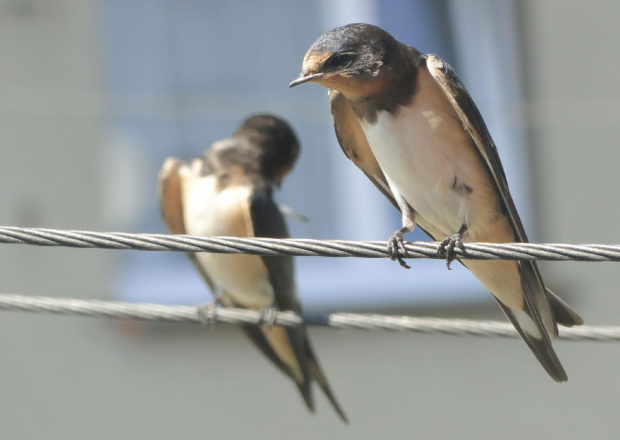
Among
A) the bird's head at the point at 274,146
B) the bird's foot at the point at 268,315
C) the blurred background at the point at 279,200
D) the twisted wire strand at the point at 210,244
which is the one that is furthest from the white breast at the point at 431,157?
the blurred background at the point at 279,200

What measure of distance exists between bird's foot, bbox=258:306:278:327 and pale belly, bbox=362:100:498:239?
0.95 m

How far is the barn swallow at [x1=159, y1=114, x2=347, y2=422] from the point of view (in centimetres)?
422

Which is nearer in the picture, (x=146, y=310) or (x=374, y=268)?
(x=146, y=310)

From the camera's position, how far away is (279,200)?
607 cm

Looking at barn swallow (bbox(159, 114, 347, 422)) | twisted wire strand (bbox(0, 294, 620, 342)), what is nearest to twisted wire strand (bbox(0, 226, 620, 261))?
twisted wire strand (bbox(0, 294, 620, 342))

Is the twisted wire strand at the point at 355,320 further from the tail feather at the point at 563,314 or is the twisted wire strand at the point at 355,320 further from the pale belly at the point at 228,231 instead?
the pale belly at the point at 228,231

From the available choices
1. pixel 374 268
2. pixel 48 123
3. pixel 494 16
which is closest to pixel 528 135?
pixel 494 16

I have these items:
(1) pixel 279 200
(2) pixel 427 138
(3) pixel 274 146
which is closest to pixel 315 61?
(2) pixel 427 138

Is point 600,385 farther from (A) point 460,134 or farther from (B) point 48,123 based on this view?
(A) point 460,134

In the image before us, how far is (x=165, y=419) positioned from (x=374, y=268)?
4.31 ft

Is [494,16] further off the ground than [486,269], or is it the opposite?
[494,16]

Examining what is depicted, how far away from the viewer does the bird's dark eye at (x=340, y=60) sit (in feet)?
9.37

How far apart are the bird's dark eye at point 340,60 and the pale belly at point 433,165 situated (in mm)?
151

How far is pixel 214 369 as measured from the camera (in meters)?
6.04
